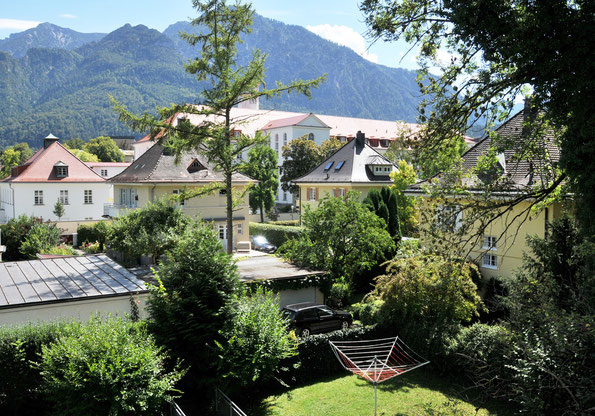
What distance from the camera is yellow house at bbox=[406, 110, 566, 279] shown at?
39.9 ft

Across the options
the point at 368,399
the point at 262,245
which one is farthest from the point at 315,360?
the point at 262,245

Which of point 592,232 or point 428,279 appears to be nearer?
point 592,232

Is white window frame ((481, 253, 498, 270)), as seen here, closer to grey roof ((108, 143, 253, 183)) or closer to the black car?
the black car

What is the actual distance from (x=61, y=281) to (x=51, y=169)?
3612 centimetres

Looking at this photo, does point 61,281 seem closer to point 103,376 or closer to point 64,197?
point 103,376

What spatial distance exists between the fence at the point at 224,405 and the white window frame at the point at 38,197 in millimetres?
41300

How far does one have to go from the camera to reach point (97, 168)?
67875 millimetres

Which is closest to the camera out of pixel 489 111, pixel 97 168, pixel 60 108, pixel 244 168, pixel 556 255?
pixel 489 111

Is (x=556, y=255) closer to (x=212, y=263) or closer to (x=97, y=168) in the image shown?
(x=212, y=263)

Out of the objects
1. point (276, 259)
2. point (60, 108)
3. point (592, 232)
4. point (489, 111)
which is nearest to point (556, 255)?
point (592, 232)

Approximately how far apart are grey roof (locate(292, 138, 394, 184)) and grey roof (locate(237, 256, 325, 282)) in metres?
18.9

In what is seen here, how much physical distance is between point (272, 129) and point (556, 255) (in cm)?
7134

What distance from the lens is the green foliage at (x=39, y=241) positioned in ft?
105

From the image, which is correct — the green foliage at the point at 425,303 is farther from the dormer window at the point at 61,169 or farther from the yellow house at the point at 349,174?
the dormer window at the point at 61,169
